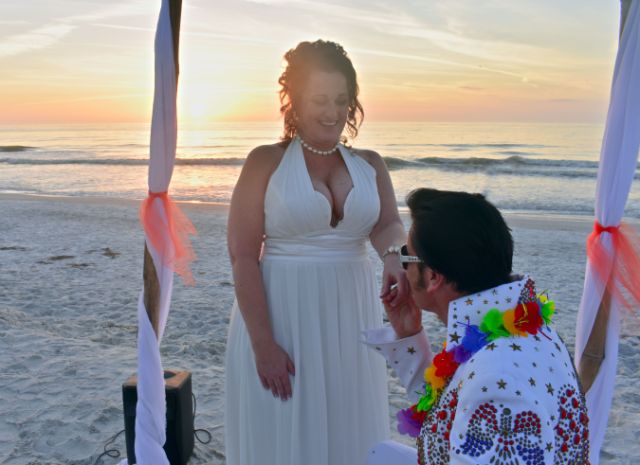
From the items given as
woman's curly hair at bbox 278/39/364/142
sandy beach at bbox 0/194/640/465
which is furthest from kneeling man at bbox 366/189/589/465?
sandy beach at bbox 0/194/640/465

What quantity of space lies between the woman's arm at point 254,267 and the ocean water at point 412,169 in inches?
564

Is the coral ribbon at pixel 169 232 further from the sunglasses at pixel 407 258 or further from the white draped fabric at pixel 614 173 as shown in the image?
the white draped fabric at pixel 614 173

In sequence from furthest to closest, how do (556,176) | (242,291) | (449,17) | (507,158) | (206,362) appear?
(507,158) → (556,176) → (206,362) → (449,17) → (242,291)

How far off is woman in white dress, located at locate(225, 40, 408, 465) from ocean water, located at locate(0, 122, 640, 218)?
14.1 metres

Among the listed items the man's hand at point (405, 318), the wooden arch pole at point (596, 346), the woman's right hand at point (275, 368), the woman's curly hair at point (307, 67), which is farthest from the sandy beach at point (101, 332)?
the woman's curly hair at point (307, 67)

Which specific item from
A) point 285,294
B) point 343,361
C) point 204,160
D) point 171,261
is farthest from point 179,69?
point 204,160

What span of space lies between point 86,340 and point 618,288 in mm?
4936

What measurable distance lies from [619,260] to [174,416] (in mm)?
2610

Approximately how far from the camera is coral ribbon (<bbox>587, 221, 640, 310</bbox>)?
2.86 metres

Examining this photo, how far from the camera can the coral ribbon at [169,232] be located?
291 centimetres

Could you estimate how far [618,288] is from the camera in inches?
114

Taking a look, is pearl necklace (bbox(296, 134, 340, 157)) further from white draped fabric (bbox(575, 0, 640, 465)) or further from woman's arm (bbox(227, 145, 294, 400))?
white draped fabric (bbox(575, 0, 640, 465))

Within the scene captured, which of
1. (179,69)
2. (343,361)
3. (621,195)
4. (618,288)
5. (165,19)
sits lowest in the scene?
(343,361)

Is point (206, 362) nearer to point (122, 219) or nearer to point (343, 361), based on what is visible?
point (343, 361)
